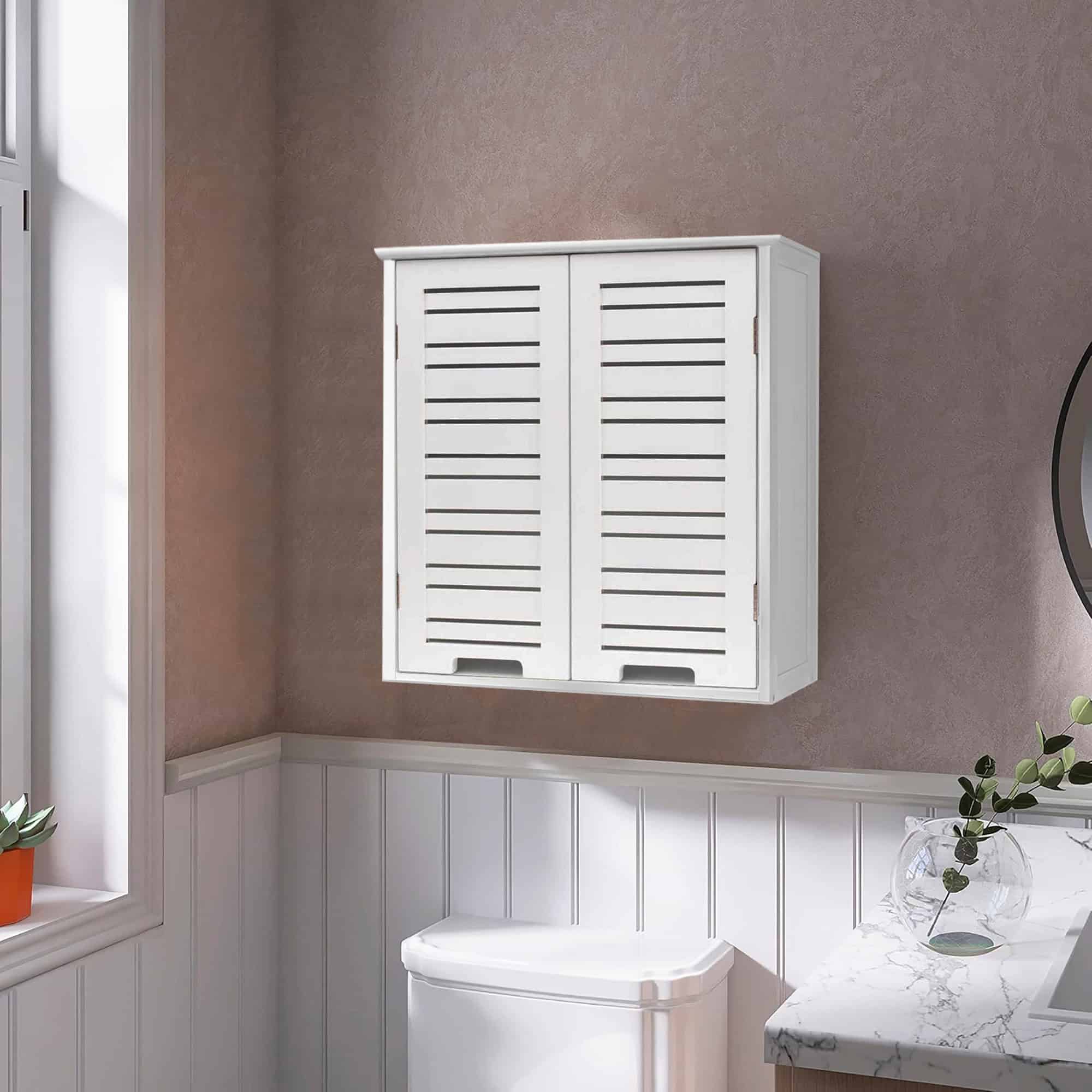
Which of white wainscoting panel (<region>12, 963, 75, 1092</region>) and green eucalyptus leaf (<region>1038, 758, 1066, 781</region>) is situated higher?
green eucalyptus leaf (<region>1038, 758, 1066, 781</region>)

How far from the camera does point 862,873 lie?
195cm

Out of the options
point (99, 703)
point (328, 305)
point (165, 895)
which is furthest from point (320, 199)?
point (165, 895)

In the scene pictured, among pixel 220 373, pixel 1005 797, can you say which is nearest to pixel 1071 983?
pixel 1005 797

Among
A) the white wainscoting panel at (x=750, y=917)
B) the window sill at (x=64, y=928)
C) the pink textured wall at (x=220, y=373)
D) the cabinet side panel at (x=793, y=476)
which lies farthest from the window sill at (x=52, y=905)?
the cabinet side panel at (x=793, y=476)

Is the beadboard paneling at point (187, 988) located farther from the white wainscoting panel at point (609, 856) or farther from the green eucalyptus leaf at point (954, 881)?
the green eucalyptus leaf at point (954, 881)

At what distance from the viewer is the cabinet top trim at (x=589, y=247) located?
174 cm

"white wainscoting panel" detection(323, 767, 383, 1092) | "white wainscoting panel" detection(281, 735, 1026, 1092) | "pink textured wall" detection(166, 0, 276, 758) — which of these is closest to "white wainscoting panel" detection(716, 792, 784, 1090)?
"white wainscoting panel" detection(281, 735, 1026, 1092)

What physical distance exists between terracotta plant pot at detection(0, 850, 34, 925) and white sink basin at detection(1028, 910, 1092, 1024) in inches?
49.4

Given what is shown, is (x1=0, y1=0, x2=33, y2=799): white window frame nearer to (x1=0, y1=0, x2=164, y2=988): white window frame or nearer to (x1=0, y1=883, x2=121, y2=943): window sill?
(x1=0, y1=0, x2=164, y2=988): white window frame

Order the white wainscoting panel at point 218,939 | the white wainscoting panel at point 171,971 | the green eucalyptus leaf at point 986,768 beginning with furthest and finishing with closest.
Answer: the white wainscoting panel at point 218,939 → the white wainscoting panel at point 171,971 → the green eucalyptus leaf at point 986,768

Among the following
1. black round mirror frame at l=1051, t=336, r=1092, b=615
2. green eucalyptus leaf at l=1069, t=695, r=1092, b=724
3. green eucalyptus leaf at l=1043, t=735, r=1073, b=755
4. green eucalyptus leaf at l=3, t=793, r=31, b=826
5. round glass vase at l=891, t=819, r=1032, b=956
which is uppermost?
black round mirror frame at l=1051, t=336, r=1092, b=615

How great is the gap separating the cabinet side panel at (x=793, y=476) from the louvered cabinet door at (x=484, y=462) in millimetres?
286

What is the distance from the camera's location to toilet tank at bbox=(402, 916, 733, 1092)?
1.84 metres

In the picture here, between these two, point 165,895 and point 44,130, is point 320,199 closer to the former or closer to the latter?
point 44,130
